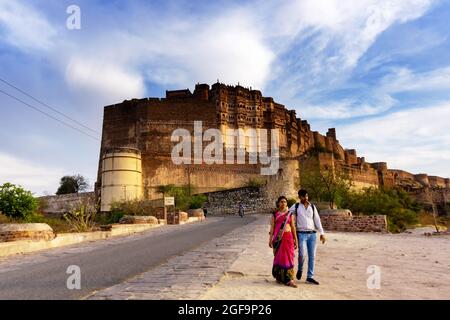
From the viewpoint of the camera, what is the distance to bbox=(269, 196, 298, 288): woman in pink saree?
16.4ft

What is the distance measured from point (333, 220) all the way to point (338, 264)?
9.22m

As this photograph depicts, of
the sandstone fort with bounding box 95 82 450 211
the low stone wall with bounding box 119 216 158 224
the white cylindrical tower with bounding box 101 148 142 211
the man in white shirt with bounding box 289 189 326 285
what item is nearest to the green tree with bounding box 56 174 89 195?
the sandstone fort with bounding box 95 82 450 211

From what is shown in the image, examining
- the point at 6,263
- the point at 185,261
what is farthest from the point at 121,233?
the point at 185,261

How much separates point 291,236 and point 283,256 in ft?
0.98

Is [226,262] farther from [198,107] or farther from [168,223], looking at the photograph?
[198,107]

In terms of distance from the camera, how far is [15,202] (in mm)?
13812

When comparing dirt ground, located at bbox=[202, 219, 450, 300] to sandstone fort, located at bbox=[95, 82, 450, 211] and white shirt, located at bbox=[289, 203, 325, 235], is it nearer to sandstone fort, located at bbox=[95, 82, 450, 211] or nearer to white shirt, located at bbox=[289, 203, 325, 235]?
white shirt, located at bbox=[289, 203, 325, 235]

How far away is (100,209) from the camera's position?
37.3 meters

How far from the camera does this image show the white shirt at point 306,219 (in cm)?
566

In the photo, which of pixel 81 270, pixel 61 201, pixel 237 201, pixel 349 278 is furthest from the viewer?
pixel 61 201

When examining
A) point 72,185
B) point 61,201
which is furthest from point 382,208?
point 72,185

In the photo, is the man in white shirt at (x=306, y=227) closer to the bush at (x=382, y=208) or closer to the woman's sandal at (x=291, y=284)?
the woman's sandal at (x=291, y=284)

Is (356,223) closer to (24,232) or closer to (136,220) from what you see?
(136,220)
